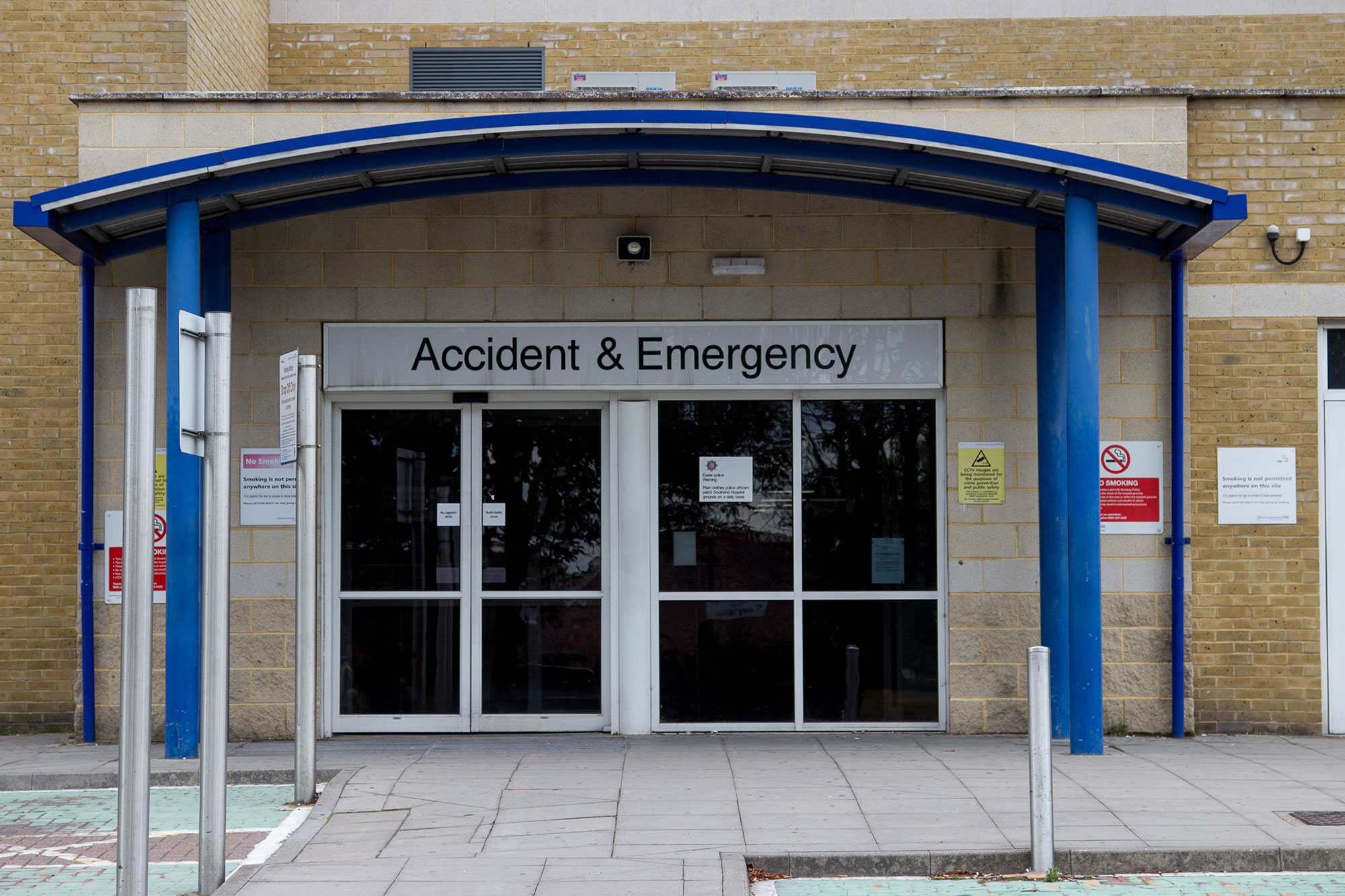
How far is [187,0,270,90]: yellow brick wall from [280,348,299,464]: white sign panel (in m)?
4.55

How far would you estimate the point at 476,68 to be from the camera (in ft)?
39.4

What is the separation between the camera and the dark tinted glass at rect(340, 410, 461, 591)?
30.1ft

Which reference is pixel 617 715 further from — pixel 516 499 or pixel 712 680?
pixel 516 499

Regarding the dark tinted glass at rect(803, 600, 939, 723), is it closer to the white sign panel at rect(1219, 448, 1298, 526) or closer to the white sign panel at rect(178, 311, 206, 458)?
the white sign panel at rect(1219, 448, 1298, 526)

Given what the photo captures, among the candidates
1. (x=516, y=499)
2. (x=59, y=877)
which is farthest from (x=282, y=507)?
(x=59, y=877)

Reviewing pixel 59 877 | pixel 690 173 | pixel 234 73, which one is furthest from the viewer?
pixel 234 73

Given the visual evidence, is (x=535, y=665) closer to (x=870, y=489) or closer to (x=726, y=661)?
(x=726, y=661)

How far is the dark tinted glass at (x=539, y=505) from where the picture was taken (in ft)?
30.2

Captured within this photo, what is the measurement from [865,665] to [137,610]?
223 inches

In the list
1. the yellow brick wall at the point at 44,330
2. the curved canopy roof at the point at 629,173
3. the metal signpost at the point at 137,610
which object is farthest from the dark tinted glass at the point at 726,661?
the metal signpost at the point at 137,610

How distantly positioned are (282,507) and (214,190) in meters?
2.34

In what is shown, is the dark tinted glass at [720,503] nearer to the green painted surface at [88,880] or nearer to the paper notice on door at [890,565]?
the paper notice on door at [890,565]

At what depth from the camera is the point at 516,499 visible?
9.20m

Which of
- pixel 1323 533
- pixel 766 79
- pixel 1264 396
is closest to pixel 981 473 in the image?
pixel 1264 396
